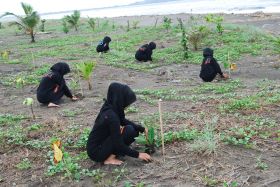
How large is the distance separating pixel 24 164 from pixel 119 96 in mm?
1662

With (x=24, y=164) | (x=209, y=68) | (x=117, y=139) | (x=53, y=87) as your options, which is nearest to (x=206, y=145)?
(x=117, y=139)

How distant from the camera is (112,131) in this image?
4.58 meters

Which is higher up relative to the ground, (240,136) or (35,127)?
(240,136)

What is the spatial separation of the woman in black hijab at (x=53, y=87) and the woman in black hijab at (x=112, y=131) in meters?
3.67

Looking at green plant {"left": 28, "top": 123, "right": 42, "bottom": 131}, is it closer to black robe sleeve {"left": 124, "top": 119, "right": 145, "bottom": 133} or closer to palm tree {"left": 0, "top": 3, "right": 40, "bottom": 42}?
black robe sleeve {"left": 124, "top": 119, "right": 145, "bottom": 133}

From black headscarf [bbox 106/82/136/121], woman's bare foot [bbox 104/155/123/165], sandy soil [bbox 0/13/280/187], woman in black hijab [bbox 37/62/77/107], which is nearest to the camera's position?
sandy soil [bbox 0/13/280/187]

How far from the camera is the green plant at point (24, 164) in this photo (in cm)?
501

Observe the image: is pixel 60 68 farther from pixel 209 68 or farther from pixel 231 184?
pixel 231 184

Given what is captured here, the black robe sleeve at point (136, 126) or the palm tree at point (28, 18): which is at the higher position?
the palm tree at point (28, 18)

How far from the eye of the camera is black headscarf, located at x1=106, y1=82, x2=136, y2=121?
14.8 feet

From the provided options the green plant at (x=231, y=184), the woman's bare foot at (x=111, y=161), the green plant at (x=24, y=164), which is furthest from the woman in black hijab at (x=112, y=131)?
the green plant at (x=231, y=184)

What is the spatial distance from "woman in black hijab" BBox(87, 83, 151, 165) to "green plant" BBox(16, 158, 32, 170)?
0.90 m

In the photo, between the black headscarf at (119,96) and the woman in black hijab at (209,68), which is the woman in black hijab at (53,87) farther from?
the black headscarf at (119,96)

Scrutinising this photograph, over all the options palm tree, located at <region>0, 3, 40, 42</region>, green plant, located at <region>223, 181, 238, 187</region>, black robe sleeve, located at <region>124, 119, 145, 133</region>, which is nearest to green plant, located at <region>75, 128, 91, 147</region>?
black robe sleeve, located at <region>124, 119, 145, 133</region>
